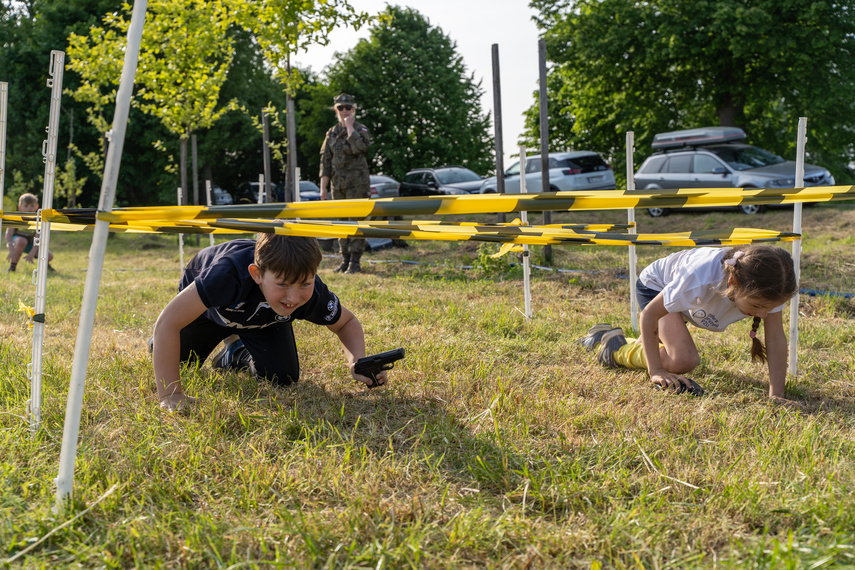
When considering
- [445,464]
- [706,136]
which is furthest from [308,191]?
[445,464]

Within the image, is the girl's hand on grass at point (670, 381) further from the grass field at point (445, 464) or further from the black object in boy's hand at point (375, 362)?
the black object in boy's hand at point (375, 362)

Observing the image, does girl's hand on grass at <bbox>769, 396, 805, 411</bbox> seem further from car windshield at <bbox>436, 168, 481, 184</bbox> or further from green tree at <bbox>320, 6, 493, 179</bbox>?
green tree at <bbox>320, 6, 493, 179</bbox>

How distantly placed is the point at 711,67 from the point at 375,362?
2414cm

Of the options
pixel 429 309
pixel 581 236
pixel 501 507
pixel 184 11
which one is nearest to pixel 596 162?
pixel 184 11

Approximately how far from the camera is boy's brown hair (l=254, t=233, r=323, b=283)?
9.08ft

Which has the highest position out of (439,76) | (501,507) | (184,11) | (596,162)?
(439,76)

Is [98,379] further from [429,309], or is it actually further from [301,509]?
[429,309]

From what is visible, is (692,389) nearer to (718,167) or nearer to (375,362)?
(375,362)

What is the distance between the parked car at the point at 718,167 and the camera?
14.2 m

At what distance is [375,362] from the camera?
3178 mm

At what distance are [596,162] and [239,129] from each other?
60.7 feet

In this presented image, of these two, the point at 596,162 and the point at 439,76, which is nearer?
the point at 596,162

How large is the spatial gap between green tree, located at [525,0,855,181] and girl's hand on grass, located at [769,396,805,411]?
69.0 ft

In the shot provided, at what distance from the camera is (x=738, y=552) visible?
74.3 inches
